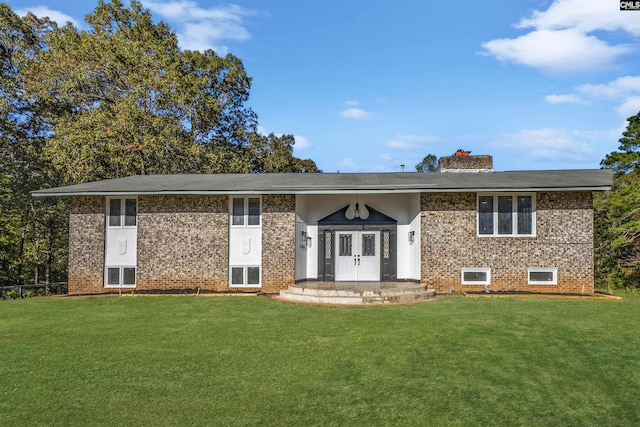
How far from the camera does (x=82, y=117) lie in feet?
73.8

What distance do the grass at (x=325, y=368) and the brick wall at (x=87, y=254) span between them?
4.31 m

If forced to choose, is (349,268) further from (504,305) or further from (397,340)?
(397,340)

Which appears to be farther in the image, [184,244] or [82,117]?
[82,117]

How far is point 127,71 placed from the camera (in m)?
25.1

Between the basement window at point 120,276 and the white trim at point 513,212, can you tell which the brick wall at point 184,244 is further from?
the white trim at point 513,212

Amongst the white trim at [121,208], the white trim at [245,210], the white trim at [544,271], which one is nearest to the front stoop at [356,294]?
the white trim at [245,210]

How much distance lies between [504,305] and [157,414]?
9094mm

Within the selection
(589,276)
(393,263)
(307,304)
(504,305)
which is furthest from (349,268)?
(589,276)

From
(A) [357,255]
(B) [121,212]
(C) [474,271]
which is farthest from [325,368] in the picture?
(B) [121,212]

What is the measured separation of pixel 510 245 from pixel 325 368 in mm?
9371

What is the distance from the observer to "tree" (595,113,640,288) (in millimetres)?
18703

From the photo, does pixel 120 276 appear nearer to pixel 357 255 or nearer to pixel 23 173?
pixel 357 255

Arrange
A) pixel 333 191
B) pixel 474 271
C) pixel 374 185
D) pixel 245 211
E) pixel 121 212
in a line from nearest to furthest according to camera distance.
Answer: pixel 333 191 → pixel 474 271 → pixel 374 185 → pixel 245 211 → pixel 121 212

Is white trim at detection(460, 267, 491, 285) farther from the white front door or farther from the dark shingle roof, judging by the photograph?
the white front door
